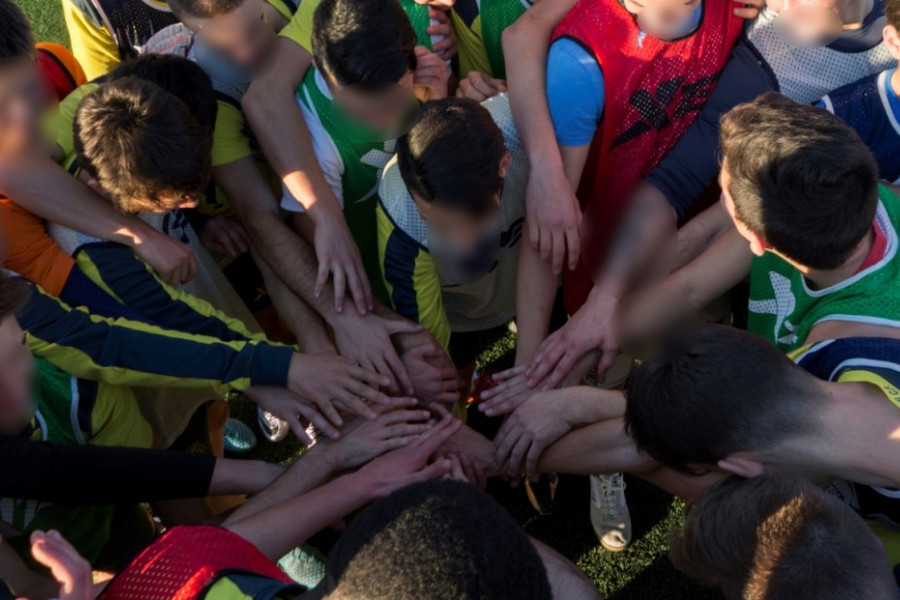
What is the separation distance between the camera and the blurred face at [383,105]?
8.20 ft

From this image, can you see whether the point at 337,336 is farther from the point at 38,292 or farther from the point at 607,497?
the point at 607,497

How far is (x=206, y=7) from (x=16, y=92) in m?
0.66

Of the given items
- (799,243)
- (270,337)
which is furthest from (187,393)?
(799,243)

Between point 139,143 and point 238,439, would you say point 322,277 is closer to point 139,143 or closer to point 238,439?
point 139,143

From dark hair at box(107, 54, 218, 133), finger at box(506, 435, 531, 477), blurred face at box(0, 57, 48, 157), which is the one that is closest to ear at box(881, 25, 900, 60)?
finger at box(506, 435, 531, 477)

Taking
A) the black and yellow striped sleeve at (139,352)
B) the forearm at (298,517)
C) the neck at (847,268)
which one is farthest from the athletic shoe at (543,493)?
the neck at (847,268)

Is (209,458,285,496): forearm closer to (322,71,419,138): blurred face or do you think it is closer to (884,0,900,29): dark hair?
(322,71,419,138): blurred face

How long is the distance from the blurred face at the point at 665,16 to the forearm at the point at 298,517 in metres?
1.67

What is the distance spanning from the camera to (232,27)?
2.73m

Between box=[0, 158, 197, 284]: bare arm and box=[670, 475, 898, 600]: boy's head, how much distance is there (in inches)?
68.4

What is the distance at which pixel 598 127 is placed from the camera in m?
2.70

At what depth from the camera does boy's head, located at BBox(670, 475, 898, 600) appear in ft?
5.16

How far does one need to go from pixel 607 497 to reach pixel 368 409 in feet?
3.75

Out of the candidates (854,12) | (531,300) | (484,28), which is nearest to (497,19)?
(484,28)
